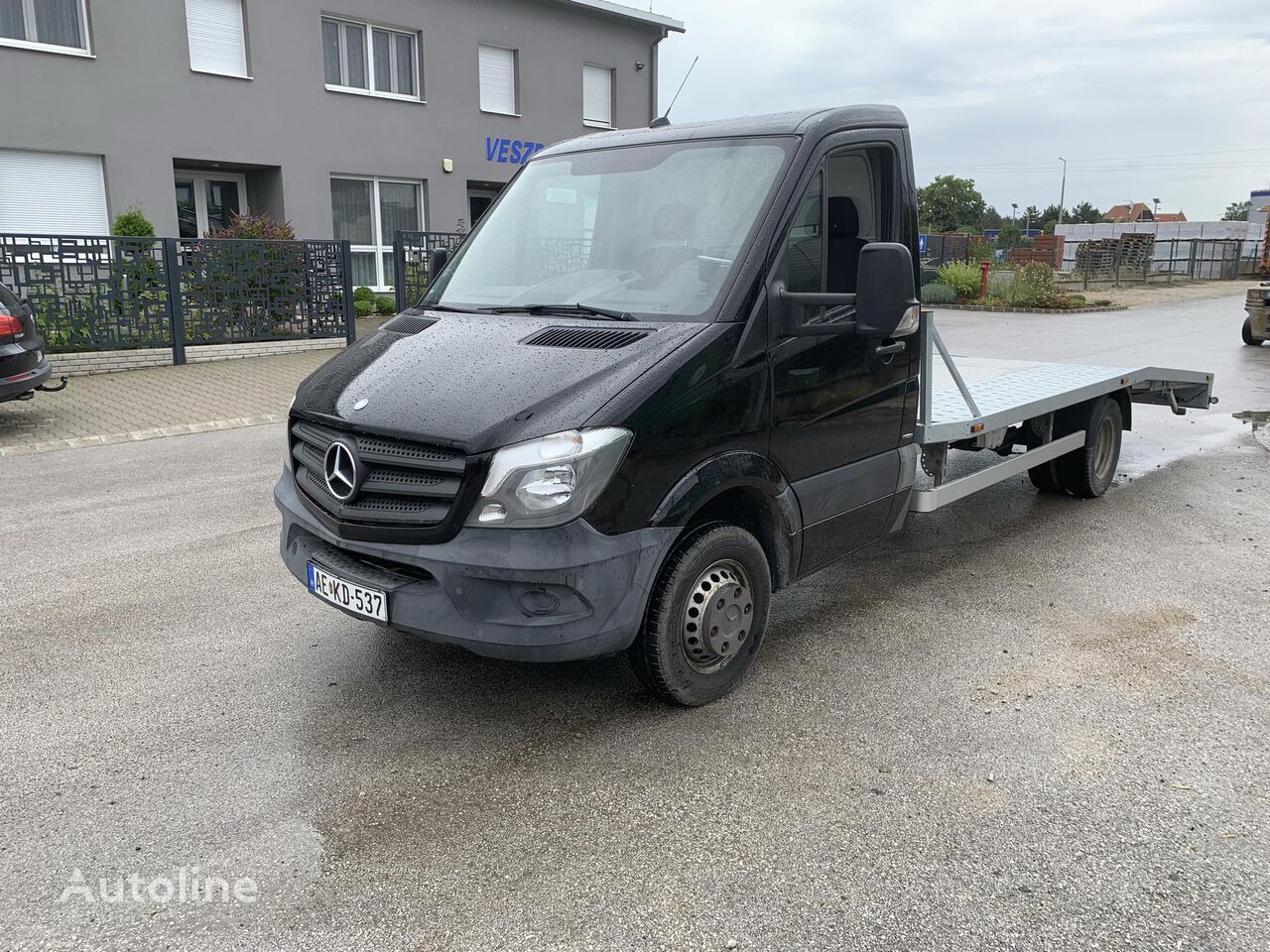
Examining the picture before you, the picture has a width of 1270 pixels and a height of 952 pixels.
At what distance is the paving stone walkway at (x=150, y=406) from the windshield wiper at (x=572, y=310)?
22.0 feet

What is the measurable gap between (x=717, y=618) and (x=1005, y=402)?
293 cm

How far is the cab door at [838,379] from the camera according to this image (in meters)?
4.00

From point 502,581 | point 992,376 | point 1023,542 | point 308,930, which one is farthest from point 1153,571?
point 308,930

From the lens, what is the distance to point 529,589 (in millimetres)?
3283

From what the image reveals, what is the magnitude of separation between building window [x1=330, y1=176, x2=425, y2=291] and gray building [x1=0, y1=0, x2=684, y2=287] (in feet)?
0.12

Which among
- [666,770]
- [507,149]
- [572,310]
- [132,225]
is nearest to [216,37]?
[132,225]

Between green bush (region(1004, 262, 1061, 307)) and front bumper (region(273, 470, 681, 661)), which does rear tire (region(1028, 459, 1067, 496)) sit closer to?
front bumper (region(273, 470, 681, 661))

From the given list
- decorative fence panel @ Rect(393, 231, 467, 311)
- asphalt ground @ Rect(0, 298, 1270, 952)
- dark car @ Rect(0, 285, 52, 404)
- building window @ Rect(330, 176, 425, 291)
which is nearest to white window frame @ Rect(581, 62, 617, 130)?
building window @ Rect(330, 176, 425, 291)

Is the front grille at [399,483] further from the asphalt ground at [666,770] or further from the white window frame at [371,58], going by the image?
the white window frame at [371,58]

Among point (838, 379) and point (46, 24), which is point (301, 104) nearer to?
point (46, 24)

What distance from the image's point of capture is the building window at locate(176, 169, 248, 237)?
19.6 metres

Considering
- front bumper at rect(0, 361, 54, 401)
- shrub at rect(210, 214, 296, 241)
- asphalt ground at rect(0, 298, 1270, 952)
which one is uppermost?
shrub at rect(210, 214, 296, 241)

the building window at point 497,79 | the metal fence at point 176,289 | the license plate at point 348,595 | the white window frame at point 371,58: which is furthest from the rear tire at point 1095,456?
the building window at point 497,79

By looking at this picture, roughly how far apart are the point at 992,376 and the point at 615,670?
3.94 m
